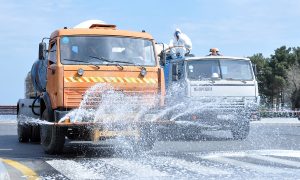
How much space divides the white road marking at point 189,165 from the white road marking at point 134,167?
484 millimetres

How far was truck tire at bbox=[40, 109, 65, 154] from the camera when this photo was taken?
34.2 feet

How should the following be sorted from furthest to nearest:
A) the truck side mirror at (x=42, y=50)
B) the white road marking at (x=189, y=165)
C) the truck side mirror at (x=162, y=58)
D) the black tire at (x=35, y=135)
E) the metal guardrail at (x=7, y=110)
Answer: the metal guardrail at (x=7, y=110) < the black tire at (x=35, y=135) < the truck side mirror at (x=162, y=58) < the truck side mirror at (x=42, y=50) < the white road marking at (x=189, y=165)

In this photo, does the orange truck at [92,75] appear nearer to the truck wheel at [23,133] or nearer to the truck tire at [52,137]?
the truck tire at [52,137]

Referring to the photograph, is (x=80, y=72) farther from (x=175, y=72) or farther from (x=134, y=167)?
(x=175, y=72)

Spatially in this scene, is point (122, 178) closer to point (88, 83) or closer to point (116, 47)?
point (88, 83)

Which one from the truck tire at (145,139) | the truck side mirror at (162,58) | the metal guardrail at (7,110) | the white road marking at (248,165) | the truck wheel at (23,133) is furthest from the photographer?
the metal guardrail at (7,110)

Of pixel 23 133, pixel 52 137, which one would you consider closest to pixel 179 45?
pixel 23 133

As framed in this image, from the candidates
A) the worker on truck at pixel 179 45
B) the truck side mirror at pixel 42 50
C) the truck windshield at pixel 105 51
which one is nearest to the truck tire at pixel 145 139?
the truck windshield at pixel 105 51

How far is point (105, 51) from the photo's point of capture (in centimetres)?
1071

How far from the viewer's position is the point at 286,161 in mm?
9727

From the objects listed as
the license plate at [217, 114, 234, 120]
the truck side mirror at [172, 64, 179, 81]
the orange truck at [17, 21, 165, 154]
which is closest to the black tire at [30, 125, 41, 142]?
the orange truck at [17, 21, 165, 154]

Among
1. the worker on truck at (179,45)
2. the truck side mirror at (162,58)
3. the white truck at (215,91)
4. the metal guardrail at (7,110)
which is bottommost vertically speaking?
the metal guardrail at (7,110)

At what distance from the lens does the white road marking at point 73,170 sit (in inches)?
310

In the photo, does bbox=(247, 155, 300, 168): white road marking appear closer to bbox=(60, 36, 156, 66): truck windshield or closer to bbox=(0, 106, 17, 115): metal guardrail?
bbox=(60, 36, 156, 66): truck windshield
